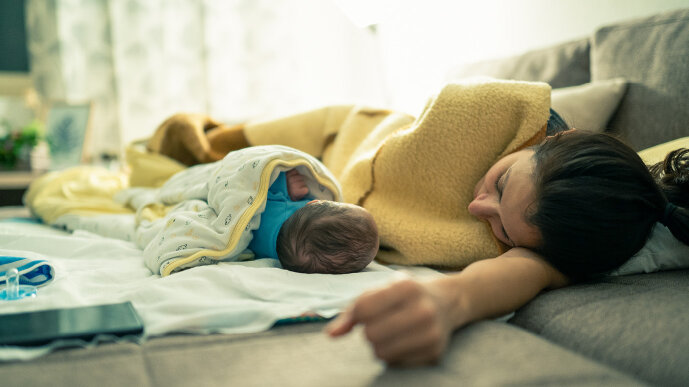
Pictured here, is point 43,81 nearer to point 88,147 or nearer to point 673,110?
point 88,147

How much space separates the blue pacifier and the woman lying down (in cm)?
46

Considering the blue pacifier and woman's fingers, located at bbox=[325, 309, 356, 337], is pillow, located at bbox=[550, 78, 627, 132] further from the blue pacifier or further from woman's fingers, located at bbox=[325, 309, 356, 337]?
the blue pacifier

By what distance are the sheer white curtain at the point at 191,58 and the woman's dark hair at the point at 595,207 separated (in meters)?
2.38

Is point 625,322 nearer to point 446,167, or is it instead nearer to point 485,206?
point 485,206

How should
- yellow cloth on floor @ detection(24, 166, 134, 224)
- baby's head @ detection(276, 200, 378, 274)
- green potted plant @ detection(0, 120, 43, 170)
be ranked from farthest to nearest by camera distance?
green potted plant @ detection(0, 120, 43, 170) < yellow cloth on floor @ detection(24, 166, 134, 224) < baby's head @ detection(276, 200, 378, 274)

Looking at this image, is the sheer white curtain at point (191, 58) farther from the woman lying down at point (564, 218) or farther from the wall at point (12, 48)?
the woman lying down at point (564, 218)

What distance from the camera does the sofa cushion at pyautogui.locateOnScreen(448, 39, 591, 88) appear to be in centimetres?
139

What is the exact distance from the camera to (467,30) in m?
2.33

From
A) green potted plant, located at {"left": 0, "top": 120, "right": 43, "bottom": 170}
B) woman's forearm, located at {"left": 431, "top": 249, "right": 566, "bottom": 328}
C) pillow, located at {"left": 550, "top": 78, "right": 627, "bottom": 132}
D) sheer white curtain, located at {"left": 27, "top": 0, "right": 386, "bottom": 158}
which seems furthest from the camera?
sheer white curtain, located at {"left": 27, "top": 0, "right": 386, "bottom": 158}

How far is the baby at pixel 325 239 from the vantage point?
0.86 metres

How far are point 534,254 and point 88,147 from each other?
9.45ft

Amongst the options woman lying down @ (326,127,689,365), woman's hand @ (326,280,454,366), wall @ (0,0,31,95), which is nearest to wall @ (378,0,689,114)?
woman lying down @ (326,127,689,365)

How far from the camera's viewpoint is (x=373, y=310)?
0.49 metres

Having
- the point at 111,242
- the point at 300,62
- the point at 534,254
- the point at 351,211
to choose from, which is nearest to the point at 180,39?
the point at 300,62
